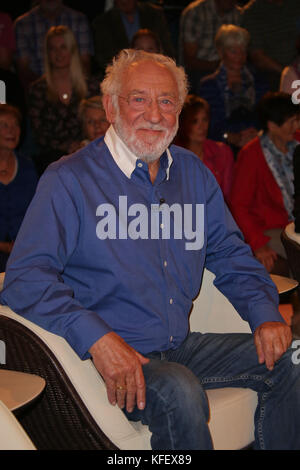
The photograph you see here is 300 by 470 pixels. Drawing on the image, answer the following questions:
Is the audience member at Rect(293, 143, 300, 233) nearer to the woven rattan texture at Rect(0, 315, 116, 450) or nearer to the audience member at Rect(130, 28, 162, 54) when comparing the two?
the woven rattan texture at Rect(0, 315, 116, 450)

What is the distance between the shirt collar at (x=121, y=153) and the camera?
2.06m

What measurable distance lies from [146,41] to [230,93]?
2.35ft

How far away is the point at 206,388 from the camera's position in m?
2.03

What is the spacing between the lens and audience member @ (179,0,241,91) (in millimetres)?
5445

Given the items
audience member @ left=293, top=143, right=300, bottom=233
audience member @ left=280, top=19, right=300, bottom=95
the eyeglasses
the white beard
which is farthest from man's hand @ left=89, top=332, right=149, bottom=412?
audience member @ left=280, top=19, right=300, bottom=95

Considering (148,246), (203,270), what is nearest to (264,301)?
(203,270)

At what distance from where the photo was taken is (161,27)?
5.41m

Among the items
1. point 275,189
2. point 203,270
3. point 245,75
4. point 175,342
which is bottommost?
point 175,342

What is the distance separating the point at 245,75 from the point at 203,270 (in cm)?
321

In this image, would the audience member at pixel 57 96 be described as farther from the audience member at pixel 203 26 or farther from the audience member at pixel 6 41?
the audience member at pixel 203 26

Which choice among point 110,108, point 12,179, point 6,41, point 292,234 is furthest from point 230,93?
point 110,108

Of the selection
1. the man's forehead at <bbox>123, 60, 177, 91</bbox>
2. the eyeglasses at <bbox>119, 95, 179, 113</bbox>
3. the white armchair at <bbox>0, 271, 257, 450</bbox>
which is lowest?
the white armchair at <bbox>0, 271, 257, 450</bbox>

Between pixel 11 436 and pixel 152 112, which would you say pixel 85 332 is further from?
pixel 152 112

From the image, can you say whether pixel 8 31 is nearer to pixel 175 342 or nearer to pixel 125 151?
pixel 125 151
